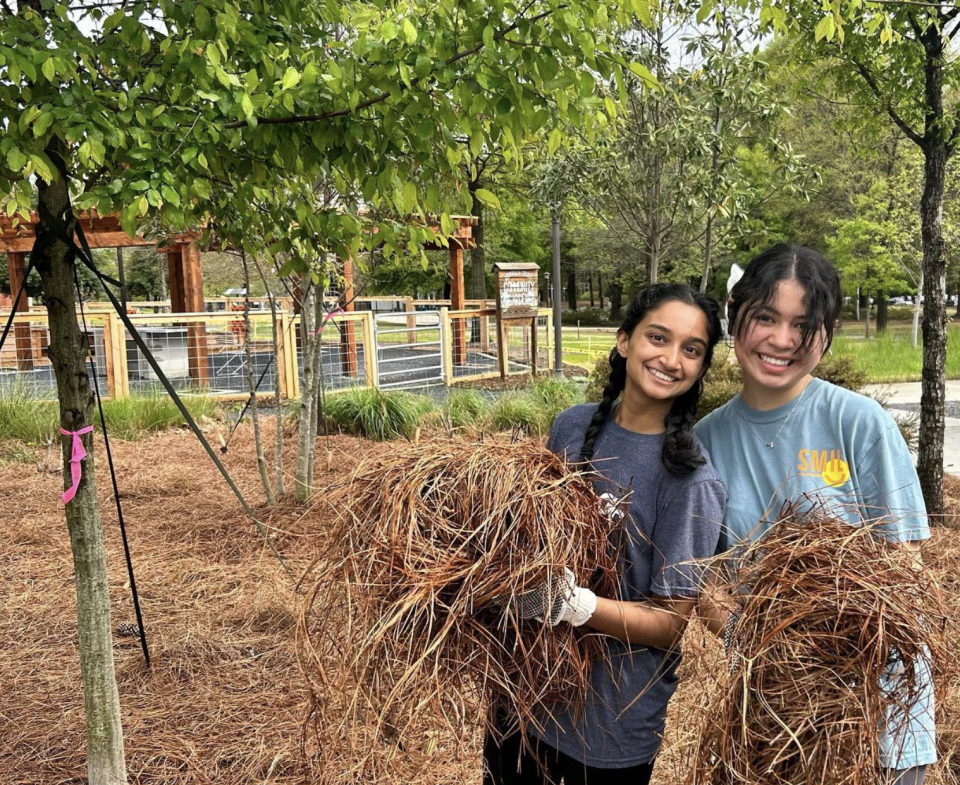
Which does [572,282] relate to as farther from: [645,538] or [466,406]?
[645,538]

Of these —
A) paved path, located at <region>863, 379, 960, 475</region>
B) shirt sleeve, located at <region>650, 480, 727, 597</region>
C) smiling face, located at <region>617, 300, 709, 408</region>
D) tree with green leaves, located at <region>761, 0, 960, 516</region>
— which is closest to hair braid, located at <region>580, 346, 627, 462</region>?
smiling face, located at <region>617, 300, 709, 408</region>

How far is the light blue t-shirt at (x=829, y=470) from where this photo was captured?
151cm

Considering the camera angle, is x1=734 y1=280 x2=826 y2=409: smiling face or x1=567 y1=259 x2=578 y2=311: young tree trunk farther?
x1=567 y1=259 x2=578 y2=311: young tree trunk

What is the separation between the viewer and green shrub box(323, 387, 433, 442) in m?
8.53

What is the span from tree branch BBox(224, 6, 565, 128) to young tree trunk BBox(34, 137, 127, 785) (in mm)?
634

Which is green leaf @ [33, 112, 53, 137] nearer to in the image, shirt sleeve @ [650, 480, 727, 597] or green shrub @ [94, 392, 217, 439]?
shirt sleeve @ [650, 480, 727, 597]

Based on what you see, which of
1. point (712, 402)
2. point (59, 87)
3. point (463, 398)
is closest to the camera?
point (59, 87)

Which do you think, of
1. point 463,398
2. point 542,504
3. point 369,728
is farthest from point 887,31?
point 463,398

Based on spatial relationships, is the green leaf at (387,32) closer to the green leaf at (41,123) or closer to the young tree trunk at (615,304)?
the green leaf at (41,123)

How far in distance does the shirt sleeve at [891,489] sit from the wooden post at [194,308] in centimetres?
1074

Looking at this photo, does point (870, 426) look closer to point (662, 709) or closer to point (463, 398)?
point (662, 709)

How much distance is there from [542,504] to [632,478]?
0.29 m

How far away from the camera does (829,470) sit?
1.60 meters

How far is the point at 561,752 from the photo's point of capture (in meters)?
1.73
